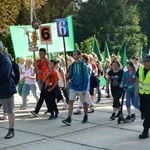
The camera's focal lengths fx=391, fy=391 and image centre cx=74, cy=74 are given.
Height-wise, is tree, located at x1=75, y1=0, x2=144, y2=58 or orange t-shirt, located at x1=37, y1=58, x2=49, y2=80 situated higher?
tree, located at x1=75, y1=0, x2=144, y2=58

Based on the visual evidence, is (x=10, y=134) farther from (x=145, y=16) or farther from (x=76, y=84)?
(x=145, y=16)

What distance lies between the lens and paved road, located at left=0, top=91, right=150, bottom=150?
22.6 ft

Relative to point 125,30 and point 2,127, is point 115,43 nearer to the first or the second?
point 125,30

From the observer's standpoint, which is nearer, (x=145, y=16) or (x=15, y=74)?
(x=15, y=74)

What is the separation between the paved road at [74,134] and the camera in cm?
688

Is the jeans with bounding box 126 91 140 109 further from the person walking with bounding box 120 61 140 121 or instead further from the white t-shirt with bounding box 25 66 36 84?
the white t-shirt with bounding box 25 66 36 84

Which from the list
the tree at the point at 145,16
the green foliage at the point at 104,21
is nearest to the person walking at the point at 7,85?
the green foliage at the point at 104,21

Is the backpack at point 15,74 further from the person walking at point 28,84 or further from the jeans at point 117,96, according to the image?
the person walking at point 28,84

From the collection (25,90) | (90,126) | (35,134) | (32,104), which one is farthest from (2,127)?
(32,104)

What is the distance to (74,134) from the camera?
7.83 meters

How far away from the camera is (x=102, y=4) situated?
5047 cm

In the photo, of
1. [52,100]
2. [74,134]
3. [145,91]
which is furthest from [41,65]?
[145,91]

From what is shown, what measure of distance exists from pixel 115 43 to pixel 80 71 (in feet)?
136

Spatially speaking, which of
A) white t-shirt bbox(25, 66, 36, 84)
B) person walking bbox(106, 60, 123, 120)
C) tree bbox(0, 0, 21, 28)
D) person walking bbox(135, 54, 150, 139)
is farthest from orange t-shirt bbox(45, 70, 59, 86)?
tree bbox(0, 0, 21, 28)
